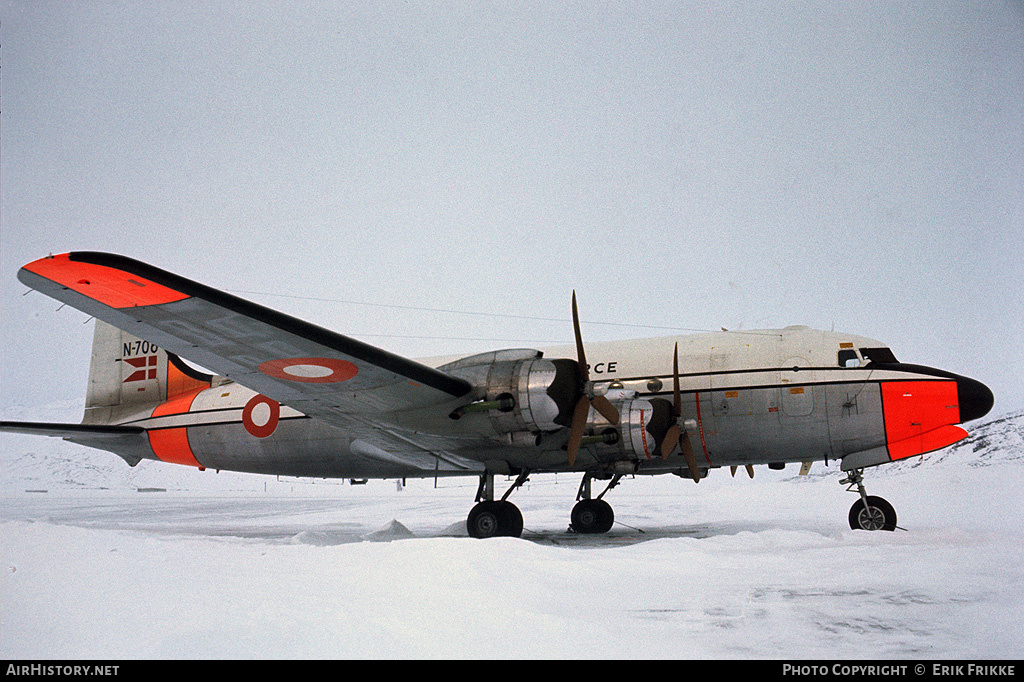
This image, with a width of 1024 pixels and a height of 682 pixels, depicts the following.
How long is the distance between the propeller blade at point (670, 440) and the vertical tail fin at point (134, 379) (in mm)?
8415

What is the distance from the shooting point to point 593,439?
8.21 meters

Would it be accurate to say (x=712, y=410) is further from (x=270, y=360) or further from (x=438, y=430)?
(x=270, y=360)

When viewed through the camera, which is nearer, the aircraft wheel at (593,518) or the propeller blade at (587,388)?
the propeller blade at (587,388)

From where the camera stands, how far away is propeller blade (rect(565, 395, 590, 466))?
7289 millimetres

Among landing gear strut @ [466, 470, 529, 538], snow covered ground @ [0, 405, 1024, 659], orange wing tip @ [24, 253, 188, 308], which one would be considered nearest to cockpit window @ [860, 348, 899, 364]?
snow covered ground @ [0, 405, 1024, 659]

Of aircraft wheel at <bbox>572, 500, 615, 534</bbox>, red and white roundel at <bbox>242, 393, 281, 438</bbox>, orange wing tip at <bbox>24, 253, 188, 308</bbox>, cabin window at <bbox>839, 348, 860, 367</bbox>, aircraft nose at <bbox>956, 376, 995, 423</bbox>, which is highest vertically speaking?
orange wing tip at <bbox>24, 253, 188, 308</bbox>

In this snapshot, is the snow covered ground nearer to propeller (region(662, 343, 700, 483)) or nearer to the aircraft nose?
propeller (region(662, 343, 700, 483))

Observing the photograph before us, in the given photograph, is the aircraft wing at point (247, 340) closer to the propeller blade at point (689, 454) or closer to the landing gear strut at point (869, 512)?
the propeller blade at point (689, 454)

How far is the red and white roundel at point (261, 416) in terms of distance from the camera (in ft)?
35.2

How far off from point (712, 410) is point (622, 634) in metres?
5.72

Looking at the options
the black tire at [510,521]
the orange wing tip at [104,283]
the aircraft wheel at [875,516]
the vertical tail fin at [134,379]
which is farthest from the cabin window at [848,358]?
the vertical tail fin at [134,379]

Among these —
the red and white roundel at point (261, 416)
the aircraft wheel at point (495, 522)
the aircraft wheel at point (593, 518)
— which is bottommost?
the aircraft wheel at point (593, 518)

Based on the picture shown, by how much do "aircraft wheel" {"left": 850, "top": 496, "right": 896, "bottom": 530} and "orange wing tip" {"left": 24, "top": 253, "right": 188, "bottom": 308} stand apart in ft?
28.0
